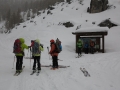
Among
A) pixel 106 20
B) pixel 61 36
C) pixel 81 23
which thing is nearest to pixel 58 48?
pixel 61 36

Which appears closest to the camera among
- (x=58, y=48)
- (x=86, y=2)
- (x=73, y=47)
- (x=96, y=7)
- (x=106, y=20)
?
(x=58, y=48)

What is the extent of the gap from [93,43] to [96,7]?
21142 millimetres

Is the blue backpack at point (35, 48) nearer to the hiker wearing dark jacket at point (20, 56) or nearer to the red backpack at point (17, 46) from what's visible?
the hiker wearing dark jacket at point (20, 56)

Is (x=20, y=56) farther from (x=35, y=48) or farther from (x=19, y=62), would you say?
(x=35, y=48)

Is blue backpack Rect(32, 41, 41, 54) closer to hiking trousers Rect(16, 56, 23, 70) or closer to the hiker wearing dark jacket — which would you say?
the hiker wearing dark jacket

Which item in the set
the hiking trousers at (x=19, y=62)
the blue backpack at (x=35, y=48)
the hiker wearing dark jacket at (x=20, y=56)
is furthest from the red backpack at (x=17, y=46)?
the blue backpack at (x=35, y=48)

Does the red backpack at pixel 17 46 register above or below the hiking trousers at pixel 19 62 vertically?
above

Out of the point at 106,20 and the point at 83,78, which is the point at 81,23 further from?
the point at 83,78

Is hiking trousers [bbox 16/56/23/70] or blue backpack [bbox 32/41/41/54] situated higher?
blue backpack [bbox 32/41/41/54]

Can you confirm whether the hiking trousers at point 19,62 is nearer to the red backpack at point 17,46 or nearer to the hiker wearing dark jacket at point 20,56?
the hiker wearing dark jacket at point 20,56

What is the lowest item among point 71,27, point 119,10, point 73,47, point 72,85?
point 72,85

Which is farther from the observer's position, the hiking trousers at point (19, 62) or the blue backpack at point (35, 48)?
the blue backpack at point (35, 48)

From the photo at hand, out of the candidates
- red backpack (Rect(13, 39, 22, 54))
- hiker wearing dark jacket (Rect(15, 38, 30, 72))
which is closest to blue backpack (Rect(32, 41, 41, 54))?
hiker wearing dark jacket (Rect(15, 38, 30, 72))

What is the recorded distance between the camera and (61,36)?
90.7 feet
